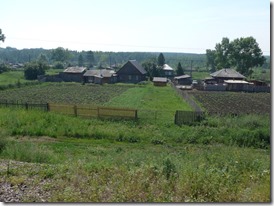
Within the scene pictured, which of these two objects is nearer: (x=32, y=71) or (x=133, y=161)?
(x=133, y=161)

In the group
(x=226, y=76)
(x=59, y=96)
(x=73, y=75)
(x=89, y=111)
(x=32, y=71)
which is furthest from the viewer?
(x=73, y=75)

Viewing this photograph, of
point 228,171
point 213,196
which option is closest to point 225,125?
point 228,171

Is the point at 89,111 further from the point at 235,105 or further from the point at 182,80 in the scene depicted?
the point at 182,80

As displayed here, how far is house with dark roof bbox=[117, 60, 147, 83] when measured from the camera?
2141 inches

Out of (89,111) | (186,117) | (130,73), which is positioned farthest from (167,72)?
(186,117)

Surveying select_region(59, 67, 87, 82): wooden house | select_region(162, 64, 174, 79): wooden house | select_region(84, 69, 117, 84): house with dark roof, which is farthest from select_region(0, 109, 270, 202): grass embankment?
select_region(162, 64, 174, 79): wooden house

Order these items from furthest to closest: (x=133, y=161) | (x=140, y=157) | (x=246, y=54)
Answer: (x=246, y=54) < (x=140, y=157) < (x=133, y=161)

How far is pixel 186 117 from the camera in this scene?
1728 cm

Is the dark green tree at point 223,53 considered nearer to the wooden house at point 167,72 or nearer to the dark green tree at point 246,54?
the dark green tree at point 246,54

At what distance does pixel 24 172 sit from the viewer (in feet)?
23.6

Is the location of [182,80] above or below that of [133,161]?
above

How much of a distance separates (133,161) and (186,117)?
9.12 metres

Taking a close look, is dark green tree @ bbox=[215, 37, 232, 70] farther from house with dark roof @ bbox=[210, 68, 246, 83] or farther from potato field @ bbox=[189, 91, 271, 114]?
potato field @ bbox=[189, 91, 271, 114]

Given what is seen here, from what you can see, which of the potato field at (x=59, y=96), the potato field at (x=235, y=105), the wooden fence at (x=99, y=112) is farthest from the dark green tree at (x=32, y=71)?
the wooden fence at (x=99, y=112)
